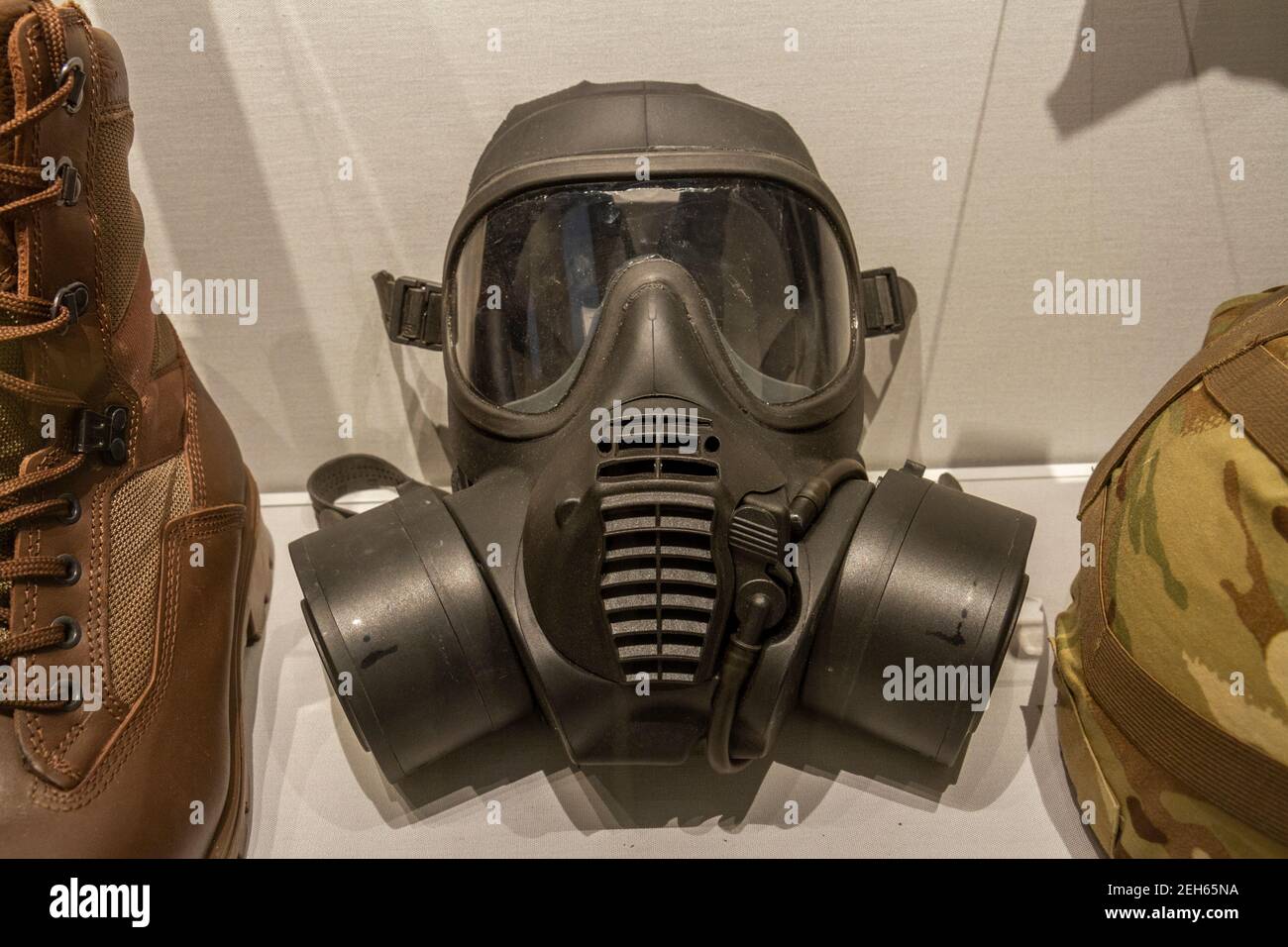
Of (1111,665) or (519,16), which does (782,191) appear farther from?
(1111,665)

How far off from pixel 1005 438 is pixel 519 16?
105 centimetres

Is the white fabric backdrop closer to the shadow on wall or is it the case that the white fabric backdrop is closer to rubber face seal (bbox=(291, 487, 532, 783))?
the shadow on wall

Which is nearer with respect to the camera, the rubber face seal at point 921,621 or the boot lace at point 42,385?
the boot lace at point 42,385

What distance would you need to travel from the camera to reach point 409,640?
3.85ft

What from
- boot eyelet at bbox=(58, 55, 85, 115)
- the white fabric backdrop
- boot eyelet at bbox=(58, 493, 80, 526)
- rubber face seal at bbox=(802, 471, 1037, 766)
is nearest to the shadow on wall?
the white fabric backdrop

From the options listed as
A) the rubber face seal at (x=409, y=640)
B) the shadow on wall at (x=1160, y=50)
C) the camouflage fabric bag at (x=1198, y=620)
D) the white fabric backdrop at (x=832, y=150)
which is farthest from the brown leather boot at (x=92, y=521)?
the shadow on wall at (x=1160, y=50)

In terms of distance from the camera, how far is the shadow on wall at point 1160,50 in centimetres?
143

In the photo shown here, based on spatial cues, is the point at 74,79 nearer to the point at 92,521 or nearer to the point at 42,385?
the point at 42,385

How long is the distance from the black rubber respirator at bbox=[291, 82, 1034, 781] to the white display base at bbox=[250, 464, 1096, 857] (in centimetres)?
9

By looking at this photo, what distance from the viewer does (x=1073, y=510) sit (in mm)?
1665

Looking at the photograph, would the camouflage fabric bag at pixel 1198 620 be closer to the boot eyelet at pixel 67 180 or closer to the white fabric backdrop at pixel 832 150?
the white fabric backdrop at pixel 832 150

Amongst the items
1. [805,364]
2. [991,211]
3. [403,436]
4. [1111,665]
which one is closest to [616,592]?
[805,364]

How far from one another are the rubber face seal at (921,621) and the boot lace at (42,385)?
34.3 inches

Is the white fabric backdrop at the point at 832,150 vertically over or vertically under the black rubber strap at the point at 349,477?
over
